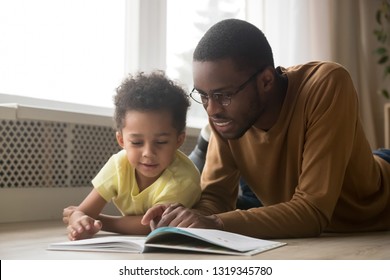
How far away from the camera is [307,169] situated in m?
1.46

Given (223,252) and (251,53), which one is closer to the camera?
(223,252)

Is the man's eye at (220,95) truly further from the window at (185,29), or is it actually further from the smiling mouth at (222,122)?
the window at (185,29)

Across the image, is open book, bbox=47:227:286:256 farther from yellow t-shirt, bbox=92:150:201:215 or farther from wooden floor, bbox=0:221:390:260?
yellow t-shirt, bbox=92:150:201:215

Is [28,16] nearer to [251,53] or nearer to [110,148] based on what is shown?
[110,148]

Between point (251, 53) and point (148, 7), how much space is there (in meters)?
1.41

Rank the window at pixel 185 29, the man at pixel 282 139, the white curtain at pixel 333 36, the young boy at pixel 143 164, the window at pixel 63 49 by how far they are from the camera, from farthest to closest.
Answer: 1. the white curtain at pixel 333 36
2. the window at pixel 185 29
3. the window at pixel 63 49
4. the young boy at pixel 143 164
5. the man at pixel 282 139

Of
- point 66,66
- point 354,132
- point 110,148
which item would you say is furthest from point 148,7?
point 354,132

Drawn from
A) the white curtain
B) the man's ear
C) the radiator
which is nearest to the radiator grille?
the radiator

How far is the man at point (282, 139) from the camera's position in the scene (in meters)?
1.41

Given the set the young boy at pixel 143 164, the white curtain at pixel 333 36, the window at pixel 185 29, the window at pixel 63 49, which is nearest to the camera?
the young boy at pixel 143 164

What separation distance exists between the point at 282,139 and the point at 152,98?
370 mm

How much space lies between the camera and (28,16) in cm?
231

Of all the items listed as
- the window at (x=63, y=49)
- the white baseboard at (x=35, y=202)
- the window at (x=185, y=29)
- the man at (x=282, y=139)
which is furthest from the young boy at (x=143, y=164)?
the window at (x=185, y=29)

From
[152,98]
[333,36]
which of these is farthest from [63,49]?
[333,36]
